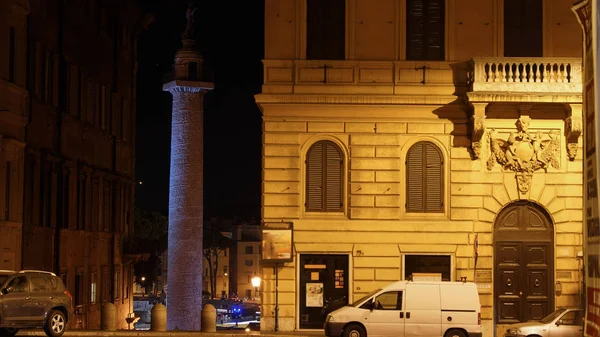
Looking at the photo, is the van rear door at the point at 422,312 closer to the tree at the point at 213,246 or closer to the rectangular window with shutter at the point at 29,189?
the rectangular window with shutter at the point at 29,189

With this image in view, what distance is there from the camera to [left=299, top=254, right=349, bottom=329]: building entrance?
112ft

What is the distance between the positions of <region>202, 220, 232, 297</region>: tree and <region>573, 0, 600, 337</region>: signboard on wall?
131164 millimetres

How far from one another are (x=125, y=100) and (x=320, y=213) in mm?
25565

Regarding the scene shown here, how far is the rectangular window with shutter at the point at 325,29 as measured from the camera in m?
34.5

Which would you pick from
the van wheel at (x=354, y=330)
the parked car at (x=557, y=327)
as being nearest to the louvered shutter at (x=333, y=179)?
the van wheel at (x=354, y=330)

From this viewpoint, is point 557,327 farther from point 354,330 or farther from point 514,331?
point 354,330

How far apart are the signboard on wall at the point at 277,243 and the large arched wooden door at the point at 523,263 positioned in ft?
21.5

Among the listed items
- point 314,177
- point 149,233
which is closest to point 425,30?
point 314,177

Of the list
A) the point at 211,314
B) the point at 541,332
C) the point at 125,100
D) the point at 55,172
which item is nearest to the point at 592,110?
the point at 541,332

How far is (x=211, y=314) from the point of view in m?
35.0

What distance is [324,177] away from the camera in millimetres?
34500

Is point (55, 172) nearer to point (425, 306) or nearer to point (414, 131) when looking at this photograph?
point (414, 131)

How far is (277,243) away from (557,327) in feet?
30.7

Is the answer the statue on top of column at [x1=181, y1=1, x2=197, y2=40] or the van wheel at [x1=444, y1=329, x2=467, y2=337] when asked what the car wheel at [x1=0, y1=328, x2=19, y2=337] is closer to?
the van wheel at [x1=444, y1=329, x2=467, y2=337]
